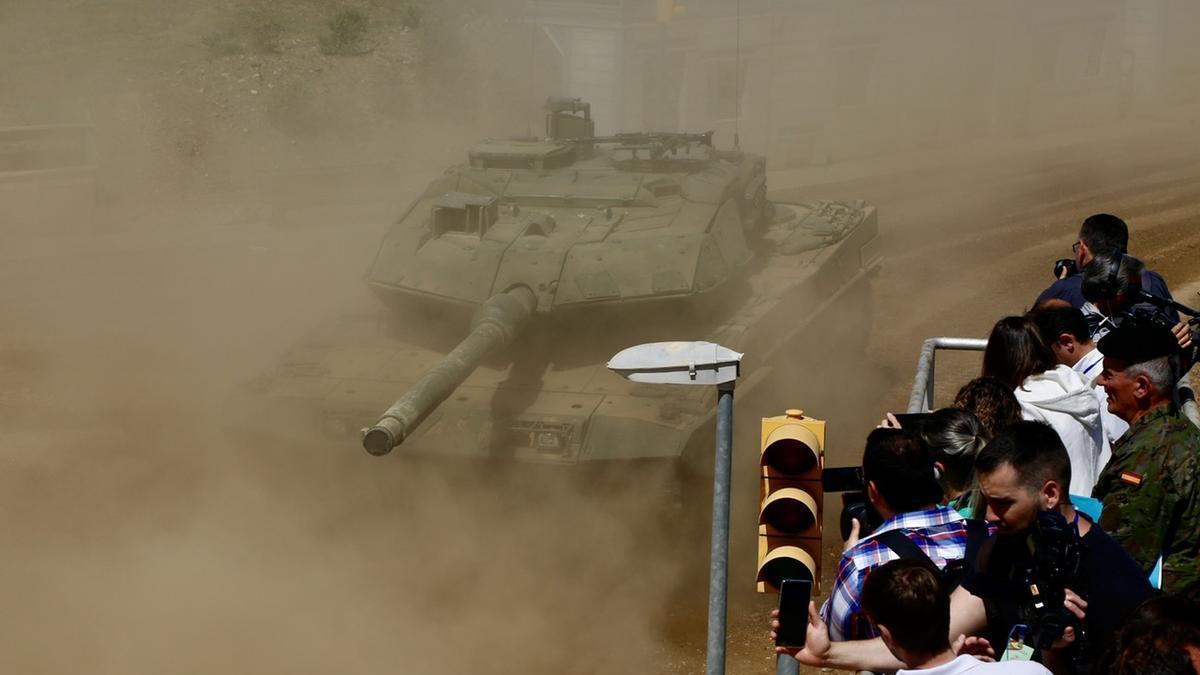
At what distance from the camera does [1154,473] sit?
4.31 m

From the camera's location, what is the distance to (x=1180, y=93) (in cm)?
3023

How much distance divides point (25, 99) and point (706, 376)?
2269 cm

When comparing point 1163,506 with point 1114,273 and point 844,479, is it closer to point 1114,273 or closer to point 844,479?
point 844,479

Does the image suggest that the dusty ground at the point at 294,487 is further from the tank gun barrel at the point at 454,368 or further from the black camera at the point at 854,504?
the black camera at the point at 854,504

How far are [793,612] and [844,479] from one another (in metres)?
1.01

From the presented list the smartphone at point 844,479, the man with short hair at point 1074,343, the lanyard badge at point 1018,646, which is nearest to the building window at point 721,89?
the man with short hair at point 1074,343

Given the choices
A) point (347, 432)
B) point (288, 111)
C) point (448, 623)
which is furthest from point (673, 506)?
point (288, 111)

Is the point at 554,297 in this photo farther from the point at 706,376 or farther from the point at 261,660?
the point at 706,376

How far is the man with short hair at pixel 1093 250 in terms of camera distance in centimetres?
668

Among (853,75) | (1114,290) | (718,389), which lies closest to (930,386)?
(1114,290)

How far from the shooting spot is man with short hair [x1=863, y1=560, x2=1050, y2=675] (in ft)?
10.5

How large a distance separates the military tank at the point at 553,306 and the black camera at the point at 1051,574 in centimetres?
409

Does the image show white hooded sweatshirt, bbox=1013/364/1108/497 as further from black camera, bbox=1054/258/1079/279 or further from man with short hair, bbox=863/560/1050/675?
black camera, bbox=1054/258/1079/279

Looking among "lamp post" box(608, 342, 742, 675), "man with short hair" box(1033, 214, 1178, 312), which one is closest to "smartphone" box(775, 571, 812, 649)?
"lamp post" box(608, 342, 742, 675)
